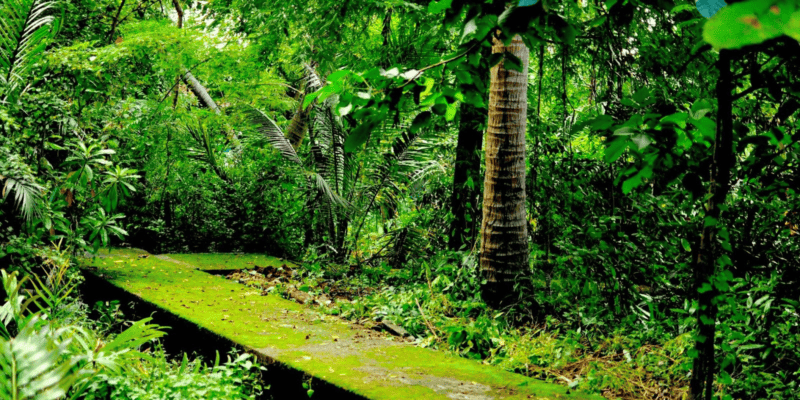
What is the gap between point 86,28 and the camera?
7.18m

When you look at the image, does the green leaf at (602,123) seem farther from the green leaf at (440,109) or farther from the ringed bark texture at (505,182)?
the ringed bark texture at (505,182)

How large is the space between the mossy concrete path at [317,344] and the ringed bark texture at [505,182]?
107 centimetres

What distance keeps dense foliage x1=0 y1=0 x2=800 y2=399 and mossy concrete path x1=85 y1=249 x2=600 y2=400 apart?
1.13ft

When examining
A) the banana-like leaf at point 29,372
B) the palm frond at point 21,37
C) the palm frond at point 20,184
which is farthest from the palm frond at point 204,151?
the banana-like leaf at point 29,372

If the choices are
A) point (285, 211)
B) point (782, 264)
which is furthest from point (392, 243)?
Result: point (782, 264)

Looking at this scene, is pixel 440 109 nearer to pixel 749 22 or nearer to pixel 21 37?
pixel 749 22

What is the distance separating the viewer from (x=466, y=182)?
223 inches

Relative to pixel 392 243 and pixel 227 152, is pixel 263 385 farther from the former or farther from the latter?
pixel 227 152

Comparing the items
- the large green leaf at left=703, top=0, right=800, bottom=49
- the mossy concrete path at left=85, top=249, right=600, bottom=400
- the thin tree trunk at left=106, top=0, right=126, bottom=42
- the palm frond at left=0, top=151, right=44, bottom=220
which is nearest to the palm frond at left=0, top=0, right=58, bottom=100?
the palm frond at left=0, top=151, right=44, bottom=220

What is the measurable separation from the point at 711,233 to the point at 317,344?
2.73 metres

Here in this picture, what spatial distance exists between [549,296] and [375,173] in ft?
9.86

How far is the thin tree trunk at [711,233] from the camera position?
5.61ft

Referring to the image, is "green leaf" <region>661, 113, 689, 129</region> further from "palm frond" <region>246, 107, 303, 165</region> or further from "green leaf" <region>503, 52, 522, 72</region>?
"palm frond" <region>246, 107, 303, 165</region>

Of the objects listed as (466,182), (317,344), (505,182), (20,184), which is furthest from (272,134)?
(317,344)
